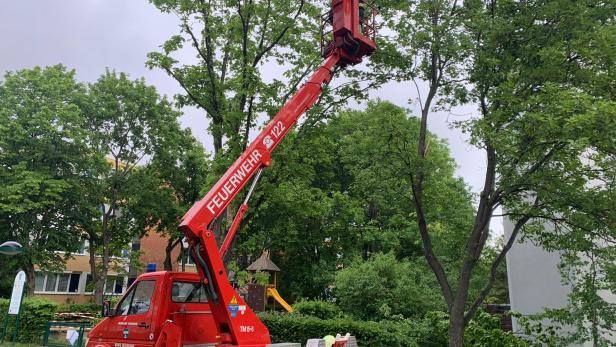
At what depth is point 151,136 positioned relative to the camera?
92.8 ft

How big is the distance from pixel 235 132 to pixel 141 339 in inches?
238

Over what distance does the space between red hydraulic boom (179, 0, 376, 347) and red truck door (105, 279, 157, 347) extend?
1343 mm

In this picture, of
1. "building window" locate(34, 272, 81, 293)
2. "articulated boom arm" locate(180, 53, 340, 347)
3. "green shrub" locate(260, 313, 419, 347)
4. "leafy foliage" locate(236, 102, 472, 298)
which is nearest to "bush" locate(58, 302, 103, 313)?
"leafy foliage" locate(236, 102, 472, 298)

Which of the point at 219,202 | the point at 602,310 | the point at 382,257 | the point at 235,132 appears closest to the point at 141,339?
the point at 219,202

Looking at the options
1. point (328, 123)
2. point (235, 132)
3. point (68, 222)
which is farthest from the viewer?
point (68, 222)

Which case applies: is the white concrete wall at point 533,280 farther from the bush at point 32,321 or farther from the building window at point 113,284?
the building window at point 113,284

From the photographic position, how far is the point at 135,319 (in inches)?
334

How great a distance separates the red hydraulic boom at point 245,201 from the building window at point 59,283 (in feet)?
107

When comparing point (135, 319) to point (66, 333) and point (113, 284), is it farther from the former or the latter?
Result: point (113, 284)

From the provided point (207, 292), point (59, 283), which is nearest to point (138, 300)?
point (207, 292)

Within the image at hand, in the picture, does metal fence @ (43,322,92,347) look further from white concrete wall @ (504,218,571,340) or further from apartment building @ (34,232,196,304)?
apartment building @ (34,232,196,304)

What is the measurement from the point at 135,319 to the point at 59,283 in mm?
33937

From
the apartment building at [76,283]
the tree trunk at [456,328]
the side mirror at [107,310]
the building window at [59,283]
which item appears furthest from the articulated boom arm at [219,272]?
the building window at [59,283]

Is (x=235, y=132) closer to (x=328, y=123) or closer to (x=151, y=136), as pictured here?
(x=328, y=123)
